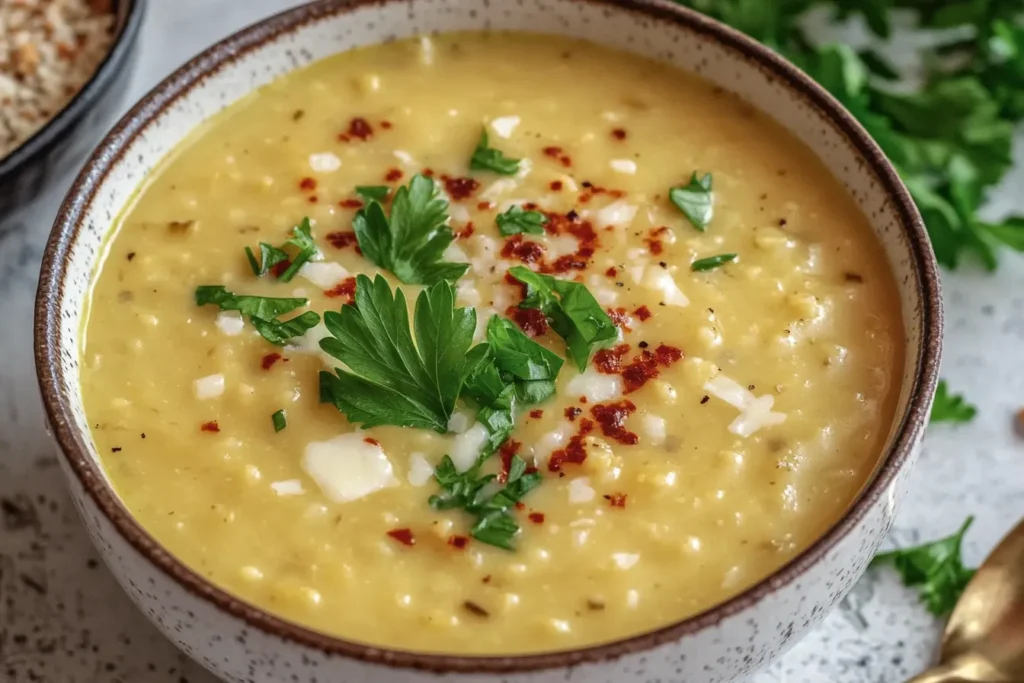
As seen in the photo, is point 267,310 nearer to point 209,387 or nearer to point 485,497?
point 209,387

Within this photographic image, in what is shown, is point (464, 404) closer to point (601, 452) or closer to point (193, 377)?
point (601, 452)

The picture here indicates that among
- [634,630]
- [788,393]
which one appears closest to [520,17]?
[788,393]

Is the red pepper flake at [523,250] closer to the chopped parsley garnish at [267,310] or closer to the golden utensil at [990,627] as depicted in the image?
Answer: the chopped parsley garnish at [267,310]

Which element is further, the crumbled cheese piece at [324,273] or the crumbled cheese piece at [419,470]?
the crumbled cheese piece at [324,273]

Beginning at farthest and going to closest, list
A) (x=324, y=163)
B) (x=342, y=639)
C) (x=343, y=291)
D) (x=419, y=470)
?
(x=324, y=163) → (x=343, y=291) → (x=419, y=470) → (x=342, y=639)

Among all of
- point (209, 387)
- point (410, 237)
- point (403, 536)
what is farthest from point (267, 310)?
point (403, 536)

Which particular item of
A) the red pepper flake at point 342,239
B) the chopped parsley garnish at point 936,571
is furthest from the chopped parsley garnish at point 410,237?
the chopped parsley garnish at point 936,571
